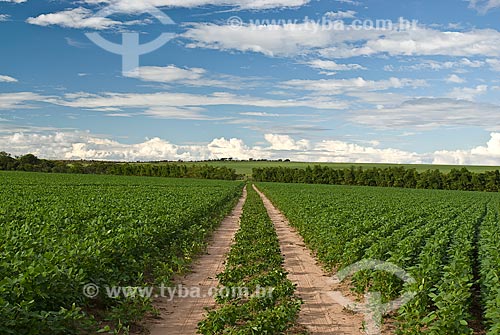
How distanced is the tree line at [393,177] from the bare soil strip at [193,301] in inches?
3405

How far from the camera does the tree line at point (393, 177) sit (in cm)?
9388

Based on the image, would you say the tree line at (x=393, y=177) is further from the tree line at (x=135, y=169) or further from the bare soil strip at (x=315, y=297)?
the bare soil strip at (x=315, y=297)

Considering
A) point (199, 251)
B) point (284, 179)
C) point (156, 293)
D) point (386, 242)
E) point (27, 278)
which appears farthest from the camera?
point (284, 179)

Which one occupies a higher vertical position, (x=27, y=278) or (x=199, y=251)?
(x=27, y=278)

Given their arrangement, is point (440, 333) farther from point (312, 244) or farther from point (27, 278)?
point (312, 244)

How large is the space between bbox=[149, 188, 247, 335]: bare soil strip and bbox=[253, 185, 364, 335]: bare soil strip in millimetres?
2066

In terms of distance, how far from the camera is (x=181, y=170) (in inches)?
4574

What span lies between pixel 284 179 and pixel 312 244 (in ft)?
310

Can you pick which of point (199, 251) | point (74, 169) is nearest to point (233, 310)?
point (199, 251)
